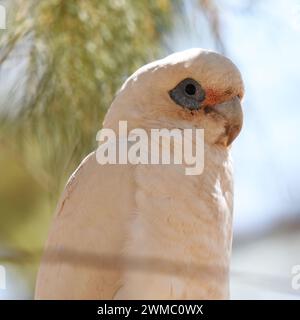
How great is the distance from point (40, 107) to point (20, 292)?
24.2 inches

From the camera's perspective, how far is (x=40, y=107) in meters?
2.54

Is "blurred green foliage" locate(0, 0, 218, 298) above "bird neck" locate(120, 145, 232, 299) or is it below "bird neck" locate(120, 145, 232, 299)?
above

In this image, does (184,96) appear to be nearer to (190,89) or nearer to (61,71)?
(190,89)

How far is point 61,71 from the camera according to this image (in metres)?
2.59
